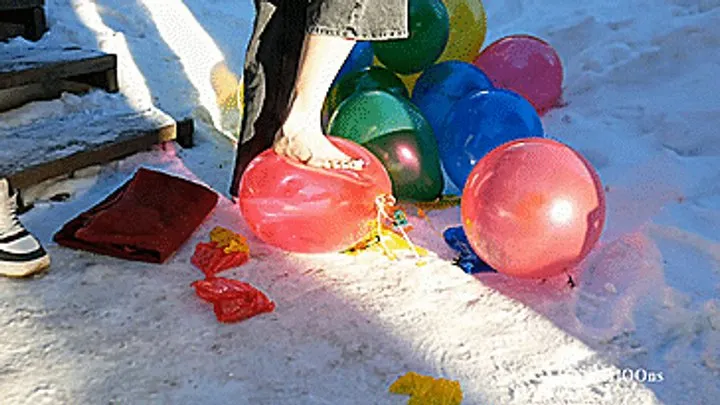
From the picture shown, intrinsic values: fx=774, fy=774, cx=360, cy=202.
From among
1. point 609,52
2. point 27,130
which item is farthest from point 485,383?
point 609,52

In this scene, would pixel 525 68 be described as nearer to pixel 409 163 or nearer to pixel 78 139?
pixel 409 163

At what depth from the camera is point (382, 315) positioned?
6.56 feet

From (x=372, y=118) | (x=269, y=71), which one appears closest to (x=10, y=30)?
(x=269, y=71)

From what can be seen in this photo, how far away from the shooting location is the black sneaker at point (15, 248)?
2031 millimetres

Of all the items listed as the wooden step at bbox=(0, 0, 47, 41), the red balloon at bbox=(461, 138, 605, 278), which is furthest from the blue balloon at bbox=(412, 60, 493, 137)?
the wooden step at bbox=(0, 0, 47, 41)

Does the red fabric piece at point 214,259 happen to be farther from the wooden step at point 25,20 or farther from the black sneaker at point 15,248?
the wooden step at point 25,20

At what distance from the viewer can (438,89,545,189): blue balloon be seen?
2621 millimetres

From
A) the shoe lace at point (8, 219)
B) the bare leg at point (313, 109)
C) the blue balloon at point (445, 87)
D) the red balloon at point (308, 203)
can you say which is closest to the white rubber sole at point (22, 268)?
the shoe lace at point (8, 219)

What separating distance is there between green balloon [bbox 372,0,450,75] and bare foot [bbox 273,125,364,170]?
990 millimetres

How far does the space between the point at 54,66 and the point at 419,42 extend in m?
1.42

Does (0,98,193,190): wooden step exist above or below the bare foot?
below

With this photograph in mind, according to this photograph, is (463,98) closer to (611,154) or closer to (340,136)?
(340,136)

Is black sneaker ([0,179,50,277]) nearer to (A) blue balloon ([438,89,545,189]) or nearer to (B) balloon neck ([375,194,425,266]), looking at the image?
(B) balloon neck ([375,194,425,266])

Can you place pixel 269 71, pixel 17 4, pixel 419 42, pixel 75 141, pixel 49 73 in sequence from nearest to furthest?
pixel 269 71, pixel 75 141, pixel 49 73, pixel 419 42, pixel 17 4
